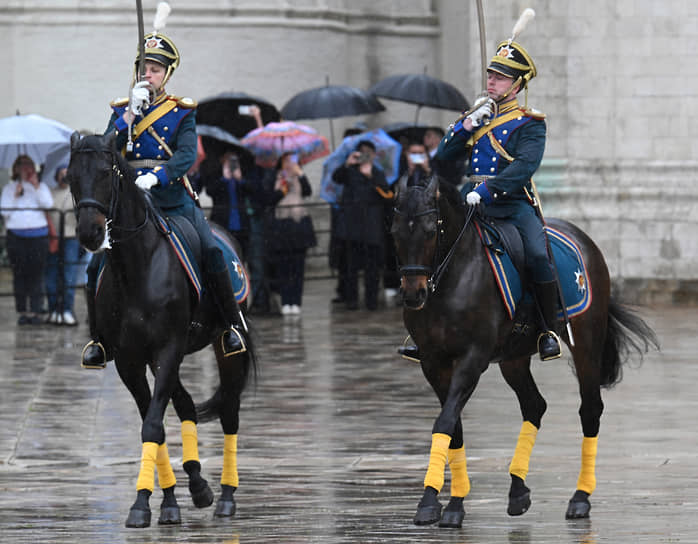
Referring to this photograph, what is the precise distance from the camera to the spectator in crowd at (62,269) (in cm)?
1994

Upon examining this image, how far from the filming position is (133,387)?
9.41 m

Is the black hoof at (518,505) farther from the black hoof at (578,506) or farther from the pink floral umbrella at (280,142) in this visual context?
the pink floral umbrella at (280,142)

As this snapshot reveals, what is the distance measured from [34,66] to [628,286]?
1041 centimetres

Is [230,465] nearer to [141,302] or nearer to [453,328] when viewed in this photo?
[141,302]

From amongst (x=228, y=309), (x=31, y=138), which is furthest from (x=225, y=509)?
(x=31, y=138)

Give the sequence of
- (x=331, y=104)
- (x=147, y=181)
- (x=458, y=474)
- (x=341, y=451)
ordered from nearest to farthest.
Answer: (x=458, y=474)
(x=147, y=181)
(x=341, y=451)
(x=331, y=104)

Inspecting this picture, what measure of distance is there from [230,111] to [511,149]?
15.5 metres

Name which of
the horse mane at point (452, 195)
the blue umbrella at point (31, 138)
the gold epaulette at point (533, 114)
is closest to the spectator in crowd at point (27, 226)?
the blue umbrella at point (31, 138)

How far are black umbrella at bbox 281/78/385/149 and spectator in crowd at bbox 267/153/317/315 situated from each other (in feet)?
7.27

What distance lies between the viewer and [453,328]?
351 inches

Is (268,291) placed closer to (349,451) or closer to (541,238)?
(349,451)

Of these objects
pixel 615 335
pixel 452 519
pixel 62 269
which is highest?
pixel 615 335

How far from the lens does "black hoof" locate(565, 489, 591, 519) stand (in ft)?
29.9

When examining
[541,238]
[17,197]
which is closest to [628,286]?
[17,197]
